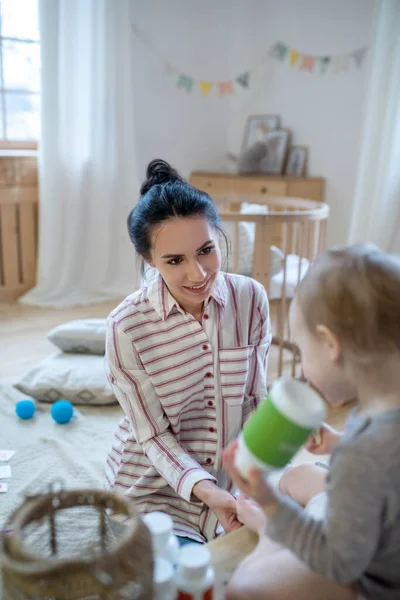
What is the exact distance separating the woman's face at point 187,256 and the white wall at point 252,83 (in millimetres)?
2541

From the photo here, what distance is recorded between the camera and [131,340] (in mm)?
1188

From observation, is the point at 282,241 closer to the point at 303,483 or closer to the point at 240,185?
the point at 240,185

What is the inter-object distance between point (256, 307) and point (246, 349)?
0.11m

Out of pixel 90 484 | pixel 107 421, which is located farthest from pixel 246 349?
pixel 107 421

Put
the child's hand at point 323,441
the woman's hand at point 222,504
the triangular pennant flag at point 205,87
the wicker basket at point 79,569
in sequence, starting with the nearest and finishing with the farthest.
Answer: the wicker basket at point 79,569 → the child's hand at point 323,441 → the woman's hand at point 222,504 → the triangular pennant flag at point 205,87

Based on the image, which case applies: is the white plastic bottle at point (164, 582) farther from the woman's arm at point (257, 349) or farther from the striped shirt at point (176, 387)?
the woman's arm at point (257, 349)

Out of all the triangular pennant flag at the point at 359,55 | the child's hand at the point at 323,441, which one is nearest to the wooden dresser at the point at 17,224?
the triangular pennant flag at the point at 359,55

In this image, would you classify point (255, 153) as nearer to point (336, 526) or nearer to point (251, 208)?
point (251, 208)

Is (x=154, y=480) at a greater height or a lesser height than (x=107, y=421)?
greater

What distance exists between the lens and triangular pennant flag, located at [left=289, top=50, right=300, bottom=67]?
3.68 metres

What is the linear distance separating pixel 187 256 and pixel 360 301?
0.60 m

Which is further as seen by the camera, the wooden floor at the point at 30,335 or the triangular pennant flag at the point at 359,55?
the triangular pennant flag at the point at 359,55

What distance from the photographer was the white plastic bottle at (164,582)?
2.18 ft

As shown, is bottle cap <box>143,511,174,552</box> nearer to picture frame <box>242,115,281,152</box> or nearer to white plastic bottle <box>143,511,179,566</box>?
white plastic bottle <box>143,511,179,566</box>
